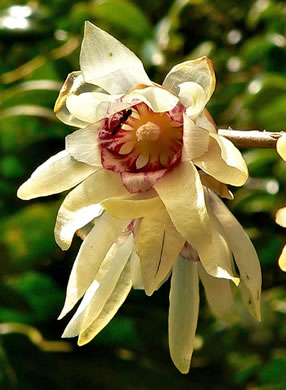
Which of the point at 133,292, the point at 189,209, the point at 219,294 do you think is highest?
the point at 189,209

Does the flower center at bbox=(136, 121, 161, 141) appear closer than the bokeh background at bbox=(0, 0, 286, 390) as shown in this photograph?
Yes

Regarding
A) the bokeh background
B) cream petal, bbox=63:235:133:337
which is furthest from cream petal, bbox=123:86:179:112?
the bokeh background

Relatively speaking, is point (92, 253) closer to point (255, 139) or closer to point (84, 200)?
point (84, 200)

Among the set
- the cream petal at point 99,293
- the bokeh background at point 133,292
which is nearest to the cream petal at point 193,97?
the cream petal at point 99,293

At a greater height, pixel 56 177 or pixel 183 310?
pixel 56 177

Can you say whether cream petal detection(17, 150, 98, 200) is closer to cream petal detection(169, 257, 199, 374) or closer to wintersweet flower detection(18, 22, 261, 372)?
wintersweet flower detection(18, 22, 261, 372)

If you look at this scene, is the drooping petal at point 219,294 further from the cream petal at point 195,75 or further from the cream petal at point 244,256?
the cream petal at point 195,75

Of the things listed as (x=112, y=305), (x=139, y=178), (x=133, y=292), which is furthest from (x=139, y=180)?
(x=133, y=292)

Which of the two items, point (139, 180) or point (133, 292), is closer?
point (139, 180)
